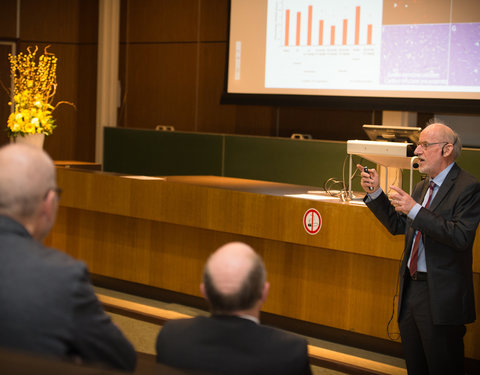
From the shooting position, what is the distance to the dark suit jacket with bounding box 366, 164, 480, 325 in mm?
3010

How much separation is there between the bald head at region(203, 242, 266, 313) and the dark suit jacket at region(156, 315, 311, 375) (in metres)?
0.04

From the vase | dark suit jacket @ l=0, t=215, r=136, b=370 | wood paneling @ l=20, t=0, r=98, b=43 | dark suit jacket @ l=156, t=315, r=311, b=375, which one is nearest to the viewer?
dark suit jacket @ l=0, t=215, r=136, b=370

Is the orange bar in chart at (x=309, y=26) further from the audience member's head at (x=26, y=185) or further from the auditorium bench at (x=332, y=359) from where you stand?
the audience member's head at (x=26, y=185)

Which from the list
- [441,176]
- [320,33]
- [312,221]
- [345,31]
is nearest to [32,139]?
[312,221]

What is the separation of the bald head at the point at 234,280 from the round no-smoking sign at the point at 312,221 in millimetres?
2474

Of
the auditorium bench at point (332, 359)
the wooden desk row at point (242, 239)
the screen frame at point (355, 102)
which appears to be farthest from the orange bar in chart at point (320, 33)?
the auditorium bench at point (332, 359)

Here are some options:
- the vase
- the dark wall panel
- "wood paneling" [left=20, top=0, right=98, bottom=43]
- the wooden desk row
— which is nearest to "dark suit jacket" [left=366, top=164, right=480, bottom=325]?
the wooden desk row

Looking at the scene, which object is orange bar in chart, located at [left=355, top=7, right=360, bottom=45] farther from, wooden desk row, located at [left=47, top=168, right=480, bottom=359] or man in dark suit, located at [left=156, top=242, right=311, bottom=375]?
man in dark suit, located at [left=156, top=242, right=311, bottom=375]

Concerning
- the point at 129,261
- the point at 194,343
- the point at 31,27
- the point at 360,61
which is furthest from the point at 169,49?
the point at 194,343

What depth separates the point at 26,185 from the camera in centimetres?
172

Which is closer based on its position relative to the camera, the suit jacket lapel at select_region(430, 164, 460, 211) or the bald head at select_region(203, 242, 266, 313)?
the bald head at select_region(203, 242, 266, 313)

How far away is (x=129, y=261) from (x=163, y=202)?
2.37ft

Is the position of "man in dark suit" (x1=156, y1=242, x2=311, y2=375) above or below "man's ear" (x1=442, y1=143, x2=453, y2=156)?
below

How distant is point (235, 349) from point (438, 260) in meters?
1.57
